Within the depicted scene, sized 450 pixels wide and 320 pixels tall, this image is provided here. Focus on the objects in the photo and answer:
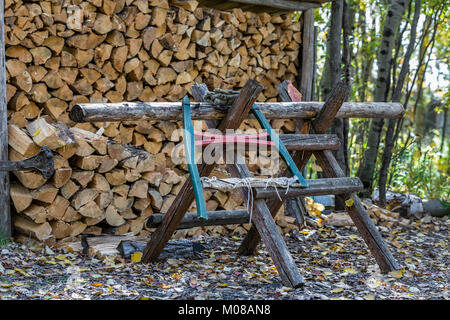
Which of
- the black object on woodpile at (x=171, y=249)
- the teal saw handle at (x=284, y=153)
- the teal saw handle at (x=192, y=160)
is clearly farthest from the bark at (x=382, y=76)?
the teal saw handle at (x=192, y=160)

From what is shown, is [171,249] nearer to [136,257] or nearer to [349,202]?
[136,257]

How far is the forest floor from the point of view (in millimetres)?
3213

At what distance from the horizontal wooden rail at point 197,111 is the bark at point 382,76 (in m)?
2.07

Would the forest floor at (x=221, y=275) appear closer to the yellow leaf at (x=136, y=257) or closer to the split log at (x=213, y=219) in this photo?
the yellow leaf at (x=136, y=257)

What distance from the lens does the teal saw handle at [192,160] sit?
9.51 ft

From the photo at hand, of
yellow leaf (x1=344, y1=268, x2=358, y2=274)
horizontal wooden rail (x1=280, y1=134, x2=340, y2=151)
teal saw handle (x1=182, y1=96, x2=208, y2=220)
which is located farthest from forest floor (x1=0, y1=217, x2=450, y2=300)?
horizontal wooden rail (x1=280, y1=134, x2=340, y2=151)

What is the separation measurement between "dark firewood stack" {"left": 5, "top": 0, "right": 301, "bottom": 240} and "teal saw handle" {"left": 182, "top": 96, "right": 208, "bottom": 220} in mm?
1132

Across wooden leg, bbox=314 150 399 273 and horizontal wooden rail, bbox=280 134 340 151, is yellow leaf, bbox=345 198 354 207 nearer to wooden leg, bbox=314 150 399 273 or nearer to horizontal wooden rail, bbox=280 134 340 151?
wooden leg, bbox=314 150 399 273

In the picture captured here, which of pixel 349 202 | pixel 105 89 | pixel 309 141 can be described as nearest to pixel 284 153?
pixel 309 141

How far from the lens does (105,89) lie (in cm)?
441

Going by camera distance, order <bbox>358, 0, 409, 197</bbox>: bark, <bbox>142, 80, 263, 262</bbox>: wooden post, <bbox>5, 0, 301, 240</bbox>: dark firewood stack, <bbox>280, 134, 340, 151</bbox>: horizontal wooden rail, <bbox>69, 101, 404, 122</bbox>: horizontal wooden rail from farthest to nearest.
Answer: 1. <bbox>358, 0, 409, 197</bbox>: bark
2. <bbox>5, 0, 301, 240</bbox>: dark firewood stack
3. <bbox>280, 134, 340, 151</bbox>: horizontal wooden rail
4. <bbox>142, 80, 263, 262</bbox>: wooden post
5. <bbox>69, 101, 404, 122</bbox>: horizontal wooden rail

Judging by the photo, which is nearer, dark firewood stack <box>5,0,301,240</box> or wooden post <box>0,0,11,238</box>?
wooden post <box>0,0,11,238</box>

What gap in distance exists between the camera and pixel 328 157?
4.03 meters
